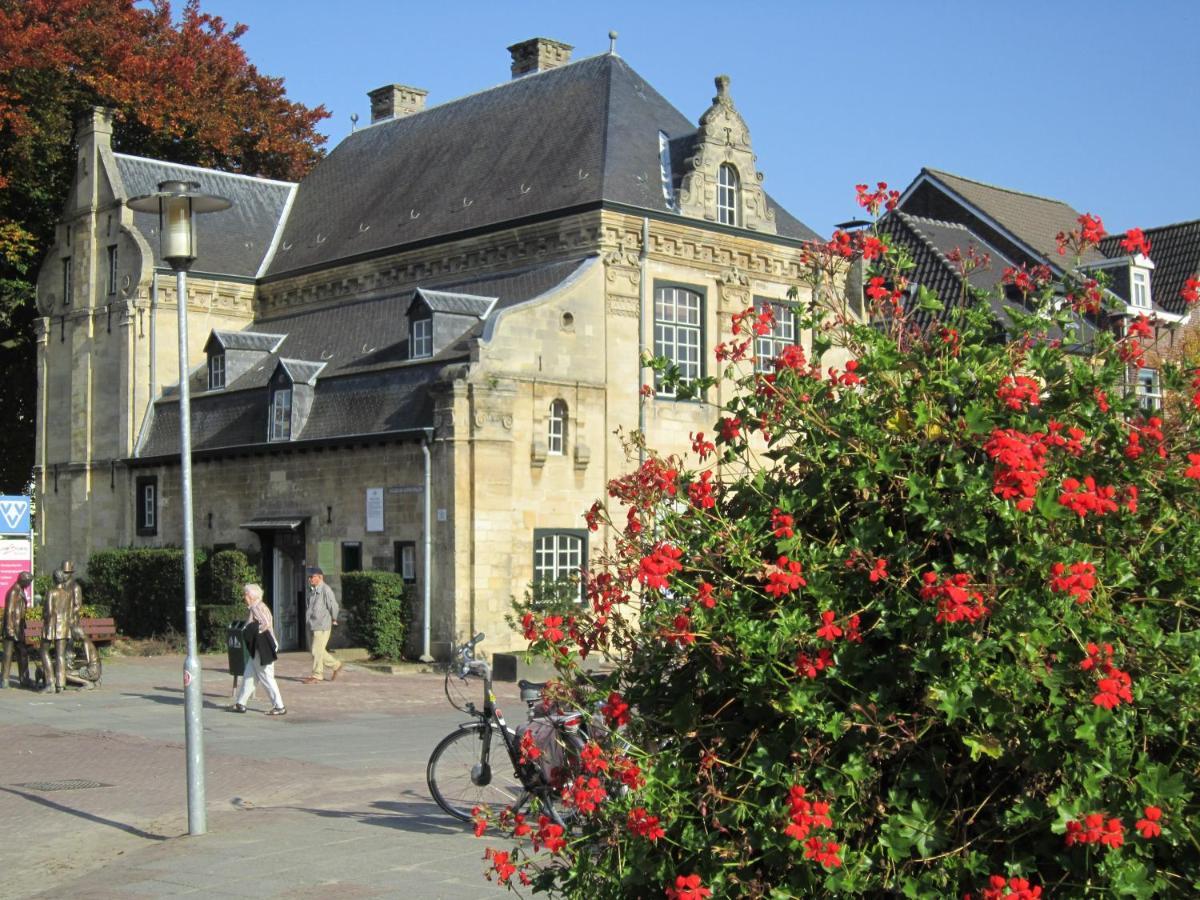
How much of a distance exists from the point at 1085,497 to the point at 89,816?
33.3 feet

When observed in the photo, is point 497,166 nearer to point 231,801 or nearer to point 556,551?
point 556,551

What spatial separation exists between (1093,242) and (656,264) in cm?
2565

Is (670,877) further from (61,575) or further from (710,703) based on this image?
(61,575)

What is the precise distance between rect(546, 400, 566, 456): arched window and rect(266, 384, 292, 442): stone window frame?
563cm

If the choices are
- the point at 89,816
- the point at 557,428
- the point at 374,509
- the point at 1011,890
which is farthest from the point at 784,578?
the point at 374,509

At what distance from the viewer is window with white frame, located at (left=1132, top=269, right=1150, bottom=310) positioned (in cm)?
4339

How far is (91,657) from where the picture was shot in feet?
76.6

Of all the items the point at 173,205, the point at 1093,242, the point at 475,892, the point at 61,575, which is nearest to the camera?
the point at 1093,242

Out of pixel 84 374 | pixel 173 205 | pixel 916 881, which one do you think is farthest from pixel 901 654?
pixel 84 374

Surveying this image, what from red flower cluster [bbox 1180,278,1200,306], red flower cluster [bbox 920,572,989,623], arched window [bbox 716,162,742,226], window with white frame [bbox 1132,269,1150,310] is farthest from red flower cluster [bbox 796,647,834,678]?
window with white frame [bbox 1132,269,1150,310]

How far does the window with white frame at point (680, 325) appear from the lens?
31.4 meters

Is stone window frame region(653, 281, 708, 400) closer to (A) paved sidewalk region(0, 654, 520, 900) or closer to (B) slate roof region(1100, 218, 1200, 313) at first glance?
(A) paved sidewalk region(0, 654, 520, 900)

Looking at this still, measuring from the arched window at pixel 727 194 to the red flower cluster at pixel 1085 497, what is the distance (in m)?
28.1

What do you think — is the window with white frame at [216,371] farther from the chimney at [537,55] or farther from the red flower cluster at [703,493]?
the red flower cluster at [703,493]
